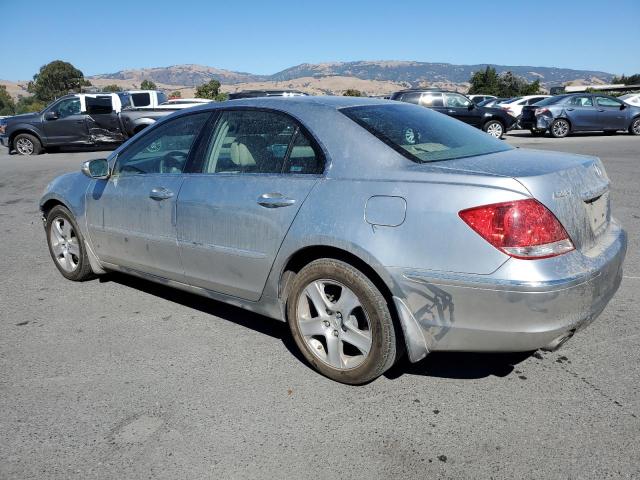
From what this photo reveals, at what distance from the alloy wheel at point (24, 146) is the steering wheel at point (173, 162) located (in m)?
15.9

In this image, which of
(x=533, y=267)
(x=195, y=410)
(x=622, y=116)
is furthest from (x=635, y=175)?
(x=622, y=116)

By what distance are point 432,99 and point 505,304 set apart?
1786 cm

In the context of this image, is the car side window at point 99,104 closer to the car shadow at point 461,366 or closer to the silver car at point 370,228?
the silver car at point 370,228

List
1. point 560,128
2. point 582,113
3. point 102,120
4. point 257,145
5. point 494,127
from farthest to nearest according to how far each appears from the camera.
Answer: point 494,127 → point 560,128 → point 582,113 → point 102,120 → point 257,145

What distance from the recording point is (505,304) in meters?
2.51

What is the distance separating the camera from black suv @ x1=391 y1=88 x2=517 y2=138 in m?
19.2

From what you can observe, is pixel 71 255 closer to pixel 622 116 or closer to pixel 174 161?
pixel 174 161

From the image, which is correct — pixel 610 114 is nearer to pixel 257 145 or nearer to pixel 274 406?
pixel 257 145

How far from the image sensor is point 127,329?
3.92 m

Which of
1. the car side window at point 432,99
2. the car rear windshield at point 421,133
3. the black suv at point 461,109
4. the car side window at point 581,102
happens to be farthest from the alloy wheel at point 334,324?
the car side window at point 581,102

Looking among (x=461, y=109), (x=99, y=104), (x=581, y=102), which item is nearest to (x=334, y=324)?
(x=99, y=104)

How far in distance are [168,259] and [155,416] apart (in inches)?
52.5

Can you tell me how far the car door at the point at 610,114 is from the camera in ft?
64.8

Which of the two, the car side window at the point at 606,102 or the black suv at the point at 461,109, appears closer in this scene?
the black suv at the point at 461,109
